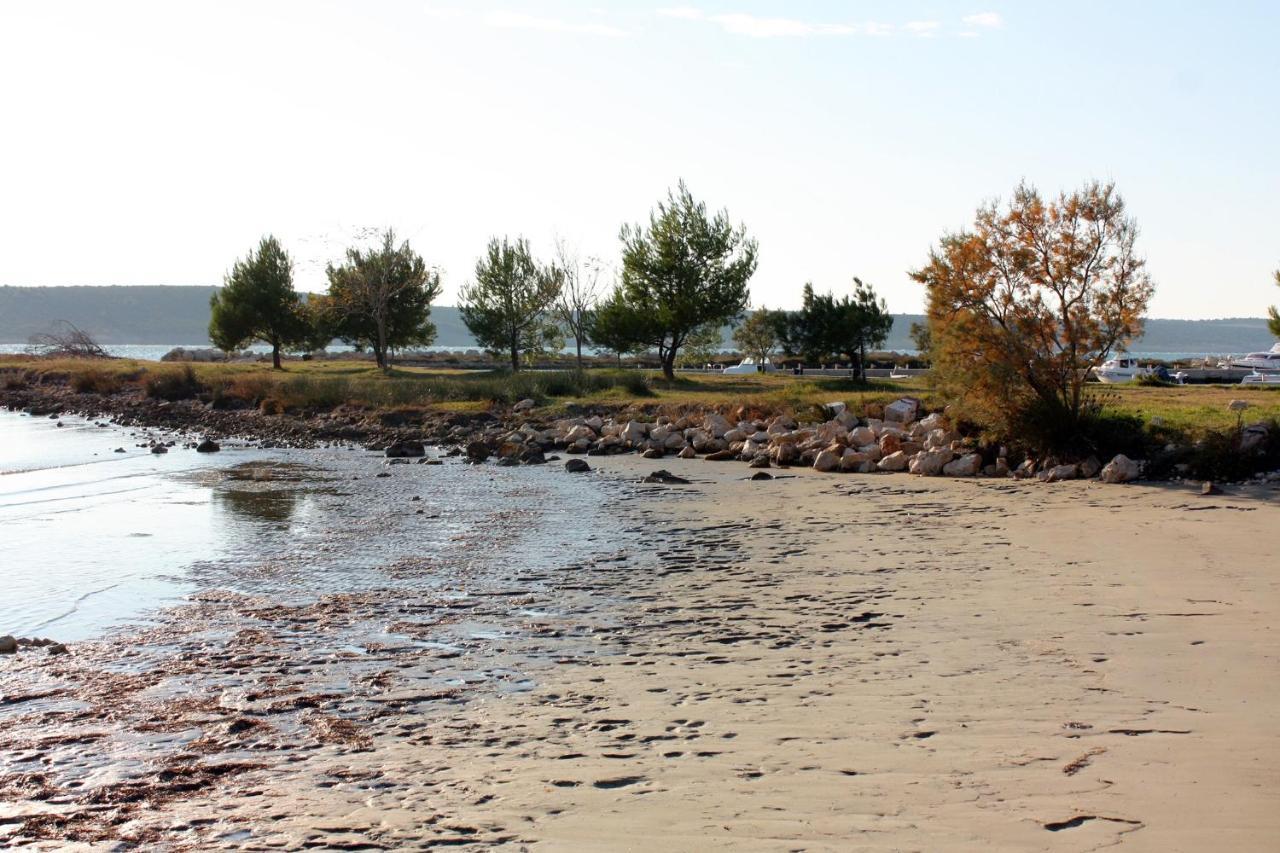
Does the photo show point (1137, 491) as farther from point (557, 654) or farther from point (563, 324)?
point (563, 324)

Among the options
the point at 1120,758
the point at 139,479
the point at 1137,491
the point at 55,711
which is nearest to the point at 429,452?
the point at 139,479

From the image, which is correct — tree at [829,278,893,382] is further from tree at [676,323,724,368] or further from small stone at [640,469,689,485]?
small stone at [640,469,689,485]

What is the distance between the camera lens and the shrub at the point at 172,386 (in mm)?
50656

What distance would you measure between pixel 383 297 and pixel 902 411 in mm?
38609

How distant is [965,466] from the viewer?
24.2 m

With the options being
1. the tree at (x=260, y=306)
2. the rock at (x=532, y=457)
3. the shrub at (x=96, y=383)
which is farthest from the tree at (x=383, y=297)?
the rock at (x=532, y=457)

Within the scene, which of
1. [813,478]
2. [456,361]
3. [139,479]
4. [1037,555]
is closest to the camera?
[1037,555]

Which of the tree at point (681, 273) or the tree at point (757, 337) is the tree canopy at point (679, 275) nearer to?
the tree at point (681, 273)

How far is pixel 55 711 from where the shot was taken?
8383 millimetres

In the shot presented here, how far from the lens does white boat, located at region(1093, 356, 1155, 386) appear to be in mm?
49294

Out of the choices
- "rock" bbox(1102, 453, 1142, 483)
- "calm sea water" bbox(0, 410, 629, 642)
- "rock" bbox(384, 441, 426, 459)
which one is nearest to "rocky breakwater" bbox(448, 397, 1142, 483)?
"rock" bbox(1102, 453, 1142, 483)

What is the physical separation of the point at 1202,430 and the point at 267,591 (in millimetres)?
17996

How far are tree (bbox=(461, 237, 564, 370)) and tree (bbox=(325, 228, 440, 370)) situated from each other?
3.37 m

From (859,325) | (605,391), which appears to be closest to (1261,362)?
(859,325)
